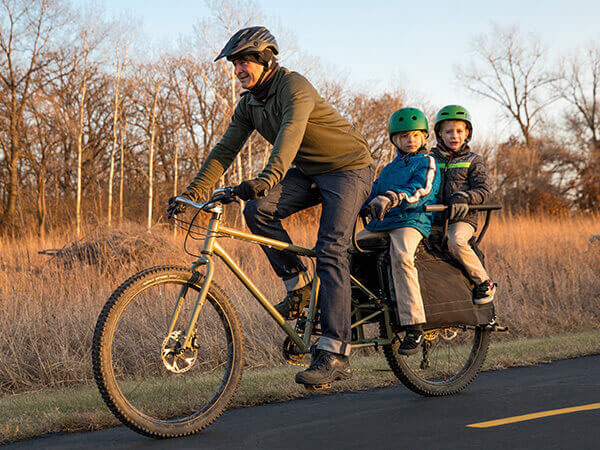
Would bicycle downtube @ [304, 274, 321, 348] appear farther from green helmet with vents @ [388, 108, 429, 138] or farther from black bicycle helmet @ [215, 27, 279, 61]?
black bicycle helmet @ [215, 27, 279, 61]

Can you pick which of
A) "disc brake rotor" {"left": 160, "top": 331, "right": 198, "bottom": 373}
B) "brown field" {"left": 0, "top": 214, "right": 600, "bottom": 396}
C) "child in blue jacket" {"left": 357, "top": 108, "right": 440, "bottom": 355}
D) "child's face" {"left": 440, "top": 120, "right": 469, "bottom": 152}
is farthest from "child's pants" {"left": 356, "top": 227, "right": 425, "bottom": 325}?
"brown field" {"left": 0, "top": 214, "right": 600, "bottom": 396}

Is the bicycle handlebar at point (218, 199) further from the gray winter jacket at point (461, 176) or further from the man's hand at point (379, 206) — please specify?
the gray winter jacket at point (461, 176)

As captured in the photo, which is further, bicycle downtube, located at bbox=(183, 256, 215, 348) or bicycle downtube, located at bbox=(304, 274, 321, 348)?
bicycle downtube, located at bbox=(304, 274, 321, 348)

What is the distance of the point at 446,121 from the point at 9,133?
26872mm

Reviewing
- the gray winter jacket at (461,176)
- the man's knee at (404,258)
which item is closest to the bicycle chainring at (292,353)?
the man's knee at (404,258)

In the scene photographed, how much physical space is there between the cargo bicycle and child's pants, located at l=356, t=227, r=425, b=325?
0.29 ft

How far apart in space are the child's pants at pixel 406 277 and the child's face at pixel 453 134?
1.06 metres

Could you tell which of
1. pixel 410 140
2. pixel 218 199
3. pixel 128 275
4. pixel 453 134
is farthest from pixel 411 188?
pixel 128 275

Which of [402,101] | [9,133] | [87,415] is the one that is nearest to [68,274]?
[87,415]

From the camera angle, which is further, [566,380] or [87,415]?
[566,380]

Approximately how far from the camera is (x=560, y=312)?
10453 millimetres

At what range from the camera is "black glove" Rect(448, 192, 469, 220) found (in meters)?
5.05

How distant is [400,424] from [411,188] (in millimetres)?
1583

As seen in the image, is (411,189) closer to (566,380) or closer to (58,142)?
(566,380)
